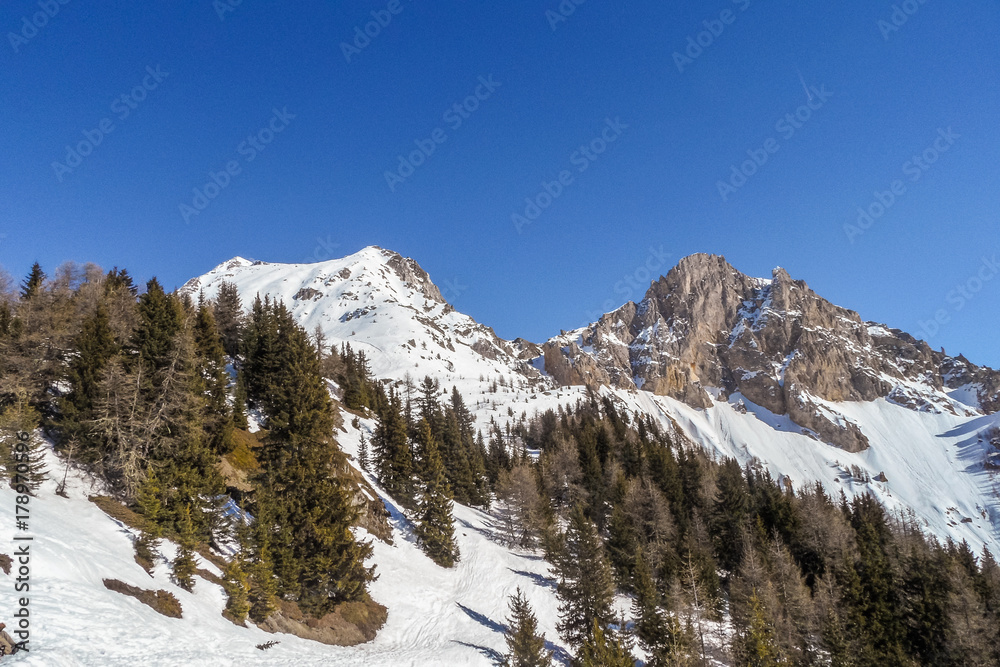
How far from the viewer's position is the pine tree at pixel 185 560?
20.8 metres

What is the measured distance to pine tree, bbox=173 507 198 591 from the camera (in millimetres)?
20812

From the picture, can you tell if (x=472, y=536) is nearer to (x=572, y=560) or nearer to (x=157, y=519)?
(x=572, y=560)

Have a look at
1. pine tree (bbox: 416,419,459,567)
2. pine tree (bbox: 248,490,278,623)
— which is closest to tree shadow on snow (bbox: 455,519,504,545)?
pine tree (bbox: 416,419,459,567)

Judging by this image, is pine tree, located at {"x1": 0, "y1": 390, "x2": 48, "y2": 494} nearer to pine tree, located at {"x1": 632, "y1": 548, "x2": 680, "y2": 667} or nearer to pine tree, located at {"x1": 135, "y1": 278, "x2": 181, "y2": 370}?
pine tree, located at {"x1": 135, "y1": 278, "x2": 181, "y2": 370}

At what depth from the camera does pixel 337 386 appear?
82.1 meters

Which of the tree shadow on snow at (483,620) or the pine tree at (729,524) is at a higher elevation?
the pine tree at (729,524)

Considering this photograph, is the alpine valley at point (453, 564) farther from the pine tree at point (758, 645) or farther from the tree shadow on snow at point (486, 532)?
the tree shadow on snow at point (486, 532)

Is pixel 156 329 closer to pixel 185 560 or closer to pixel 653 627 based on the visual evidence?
pixel 185 560

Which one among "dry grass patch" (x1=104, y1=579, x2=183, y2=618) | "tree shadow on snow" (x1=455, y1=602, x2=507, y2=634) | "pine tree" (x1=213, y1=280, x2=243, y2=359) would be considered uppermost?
"pine tree" (x1=213, y1=280, x2=243, y2=359)

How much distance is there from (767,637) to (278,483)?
3051cm

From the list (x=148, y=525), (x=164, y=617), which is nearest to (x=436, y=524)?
(x=148, y=525)

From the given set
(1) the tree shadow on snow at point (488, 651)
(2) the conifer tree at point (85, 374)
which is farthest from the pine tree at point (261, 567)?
(1) the tree shadow on snow at point (488, 651)

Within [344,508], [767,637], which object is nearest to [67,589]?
[344,508]

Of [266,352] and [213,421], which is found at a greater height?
[266,352]
